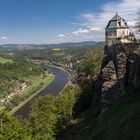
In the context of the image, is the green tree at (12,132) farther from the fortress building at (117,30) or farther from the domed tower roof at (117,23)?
the domed tower roof at (117,23)

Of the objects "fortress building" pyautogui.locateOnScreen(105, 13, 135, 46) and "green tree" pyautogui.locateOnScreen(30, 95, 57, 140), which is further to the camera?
"fortress building" pyautogui.locateOnScreen(105, 13, 135, 46)

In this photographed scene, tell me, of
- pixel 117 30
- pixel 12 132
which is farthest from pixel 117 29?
pixel 12 132

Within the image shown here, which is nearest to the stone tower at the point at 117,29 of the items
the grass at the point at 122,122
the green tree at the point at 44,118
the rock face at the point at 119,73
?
the rock face at the point at 119,73

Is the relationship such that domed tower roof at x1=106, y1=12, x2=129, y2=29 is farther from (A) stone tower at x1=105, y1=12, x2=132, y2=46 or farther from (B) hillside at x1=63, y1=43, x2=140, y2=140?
(B) hillside at x1=63, y1=43, x2=140, y2=140

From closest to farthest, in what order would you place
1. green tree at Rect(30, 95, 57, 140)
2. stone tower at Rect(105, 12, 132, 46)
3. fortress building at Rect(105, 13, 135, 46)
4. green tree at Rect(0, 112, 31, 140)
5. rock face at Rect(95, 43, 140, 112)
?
green tree at Rect(0, 112, 31, 140)
rock face at Rect(95, 43, 140, 112)
green tree at Rect(30, 95, 57, 140)
fortress building at Rect(105, 13, 135, 46)
stone tower at Rect(105, 12, 132, 46)

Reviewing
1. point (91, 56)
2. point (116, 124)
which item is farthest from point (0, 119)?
point (91, 56)

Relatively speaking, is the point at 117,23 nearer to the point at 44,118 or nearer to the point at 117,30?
the point at 117,30

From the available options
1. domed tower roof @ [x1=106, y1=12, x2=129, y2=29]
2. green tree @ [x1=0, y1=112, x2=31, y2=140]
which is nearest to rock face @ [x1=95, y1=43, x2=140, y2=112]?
domed tower roof @ [x1=106, y1=12, x2=129, y2=29]

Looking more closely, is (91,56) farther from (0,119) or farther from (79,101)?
(0,119)

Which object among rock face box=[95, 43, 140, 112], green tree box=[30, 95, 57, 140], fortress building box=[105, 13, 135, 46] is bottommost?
green tree box=[30, 95, 57, 140]
